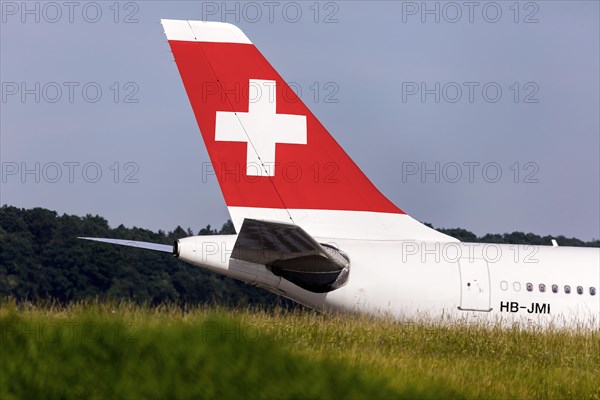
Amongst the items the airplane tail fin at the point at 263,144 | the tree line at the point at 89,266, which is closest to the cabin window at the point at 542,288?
the airplane tail fin at the point at 263,144

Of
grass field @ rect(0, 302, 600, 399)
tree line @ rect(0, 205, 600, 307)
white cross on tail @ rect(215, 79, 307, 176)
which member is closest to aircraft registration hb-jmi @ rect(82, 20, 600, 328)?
white cross on tail @ rect(215, 79, 307, 176)

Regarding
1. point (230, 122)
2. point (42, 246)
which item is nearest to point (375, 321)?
point (230, 122)

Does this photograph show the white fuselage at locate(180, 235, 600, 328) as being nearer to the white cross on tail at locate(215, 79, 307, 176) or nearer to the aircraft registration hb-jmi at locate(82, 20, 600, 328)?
the aircraft registration hb-jmi at locate(82, 20, 600, 328)

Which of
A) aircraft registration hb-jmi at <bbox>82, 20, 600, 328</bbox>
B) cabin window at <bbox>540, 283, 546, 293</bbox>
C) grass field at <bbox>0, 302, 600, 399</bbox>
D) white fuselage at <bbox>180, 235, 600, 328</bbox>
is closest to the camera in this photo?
grass field at <bbox>0, 302, 600, 399</bbox>

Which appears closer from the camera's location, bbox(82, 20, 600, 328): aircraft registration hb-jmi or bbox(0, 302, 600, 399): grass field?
bbox(0, 302, 600, 399): grass field

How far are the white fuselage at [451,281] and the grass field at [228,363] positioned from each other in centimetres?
268

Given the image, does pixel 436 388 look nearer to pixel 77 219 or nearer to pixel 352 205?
pixel 352 205

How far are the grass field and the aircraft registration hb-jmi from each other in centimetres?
286

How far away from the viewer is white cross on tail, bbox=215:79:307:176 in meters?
21.2

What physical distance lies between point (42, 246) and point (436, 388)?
61.2 meters

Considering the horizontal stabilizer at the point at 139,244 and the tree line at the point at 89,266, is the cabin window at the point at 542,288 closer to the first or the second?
the horizontal stabilizer at the point at 139,244

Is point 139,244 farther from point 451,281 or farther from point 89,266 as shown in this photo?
point 89,266

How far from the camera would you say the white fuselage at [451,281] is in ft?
67.3

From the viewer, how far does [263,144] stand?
21.3 m
